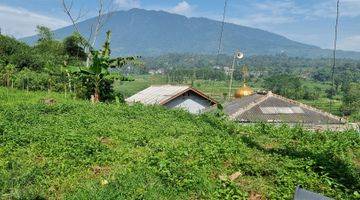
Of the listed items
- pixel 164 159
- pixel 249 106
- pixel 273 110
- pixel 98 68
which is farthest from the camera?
pixel 273 110

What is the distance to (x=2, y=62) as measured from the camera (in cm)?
3200

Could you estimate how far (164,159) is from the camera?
8.60 metres

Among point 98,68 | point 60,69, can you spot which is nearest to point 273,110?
point 60,69

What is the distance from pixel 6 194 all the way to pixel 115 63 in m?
14.2

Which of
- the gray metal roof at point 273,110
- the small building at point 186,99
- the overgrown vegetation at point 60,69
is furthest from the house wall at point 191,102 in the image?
the overgrown vegetation at point 60,69

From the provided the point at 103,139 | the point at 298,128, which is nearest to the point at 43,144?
the point at 103,139

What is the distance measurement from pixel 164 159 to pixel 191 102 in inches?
997

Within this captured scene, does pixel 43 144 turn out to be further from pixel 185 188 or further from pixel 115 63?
pixel 115 63

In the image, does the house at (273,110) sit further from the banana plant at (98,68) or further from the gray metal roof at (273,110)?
the banana plant at (98,68)

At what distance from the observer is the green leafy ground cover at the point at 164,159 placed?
7395 millimetres

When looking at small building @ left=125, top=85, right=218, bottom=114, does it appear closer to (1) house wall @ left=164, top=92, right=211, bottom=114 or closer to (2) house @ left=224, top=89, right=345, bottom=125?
(1) house wall @ left=164, top=92, right=211, bottom=114

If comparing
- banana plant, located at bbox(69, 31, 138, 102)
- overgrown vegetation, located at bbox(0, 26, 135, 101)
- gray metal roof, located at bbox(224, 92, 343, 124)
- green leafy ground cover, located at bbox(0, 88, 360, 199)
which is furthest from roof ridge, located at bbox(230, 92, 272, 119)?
green leafy ground cover, located at bbox(0, 88, 360, 199)

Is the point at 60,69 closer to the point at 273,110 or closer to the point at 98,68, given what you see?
the point at 98,68

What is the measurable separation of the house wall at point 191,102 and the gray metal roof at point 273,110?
2.49m
